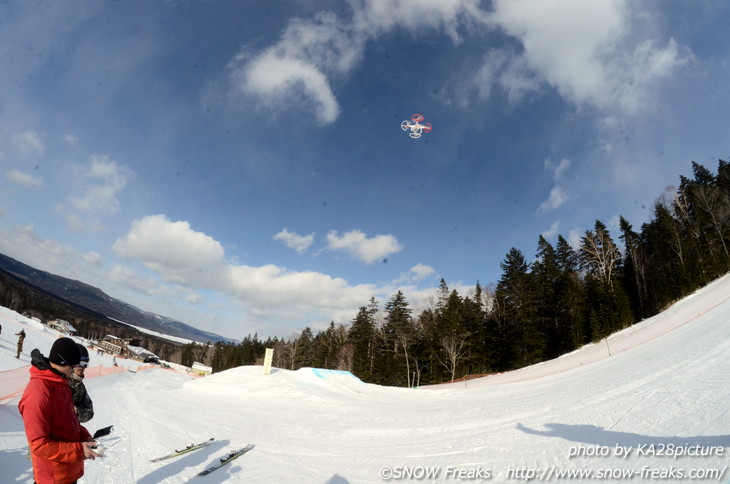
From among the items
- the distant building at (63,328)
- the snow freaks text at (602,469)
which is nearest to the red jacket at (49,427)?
the snow freaks text at (602,469)

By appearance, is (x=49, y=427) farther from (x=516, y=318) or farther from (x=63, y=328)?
(x=63, y=328)

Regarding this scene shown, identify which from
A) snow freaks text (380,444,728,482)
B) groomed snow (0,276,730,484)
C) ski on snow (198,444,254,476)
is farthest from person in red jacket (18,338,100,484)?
snow freaks text (380,444,728,482)

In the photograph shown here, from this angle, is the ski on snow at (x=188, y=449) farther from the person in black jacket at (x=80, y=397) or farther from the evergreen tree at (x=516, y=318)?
the evergreen tree at (x=516, y=318)

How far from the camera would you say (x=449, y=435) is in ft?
25.7

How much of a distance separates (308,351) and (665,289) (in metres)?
54.5

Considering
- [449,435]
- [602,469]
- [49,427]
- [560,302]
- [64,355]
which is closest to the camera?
[49,427]

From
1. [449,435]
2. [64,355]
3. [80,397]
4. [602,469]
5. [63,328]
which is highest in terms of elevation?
[64,355]

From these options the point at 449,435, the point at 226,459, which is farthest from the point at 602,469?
the point at 226,459

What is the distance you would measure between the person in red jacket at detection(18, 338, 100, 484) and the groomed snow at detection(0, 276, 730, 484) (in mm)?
3081

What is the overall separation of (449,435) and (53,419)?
305 inches

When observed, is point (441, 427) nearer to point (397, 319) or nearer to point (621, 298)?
point (621, 298)

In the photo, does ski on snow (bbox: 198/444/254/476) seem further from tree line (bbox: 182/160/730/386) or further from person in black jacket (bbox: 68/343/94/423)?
tree line (bbox: 182/160/730/386)

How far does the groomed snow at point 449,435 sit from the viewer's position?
16.4ft

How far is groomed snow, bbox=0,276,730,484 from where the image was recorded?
5008mm
